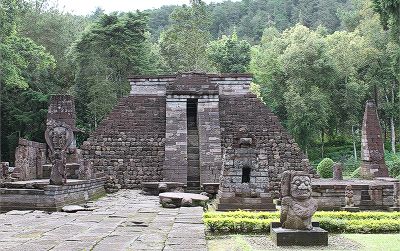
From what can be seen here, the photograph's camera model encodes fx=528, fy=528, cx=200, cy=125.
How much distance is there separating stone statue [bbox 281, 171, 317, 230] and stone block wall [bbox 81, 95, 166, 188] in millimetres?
11134

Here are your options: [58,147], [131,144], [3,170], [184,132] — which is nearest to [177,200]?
[58,147]

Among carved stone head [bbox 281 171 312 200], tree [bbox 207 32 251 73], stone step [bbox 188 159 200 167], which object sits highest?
tree [bbox 207 32 251 73]

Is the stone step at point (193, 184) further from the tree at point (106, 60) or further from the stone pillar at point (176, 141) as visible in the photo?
the tree at point (106, 60)

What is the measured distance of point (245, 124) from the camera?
2030 cm

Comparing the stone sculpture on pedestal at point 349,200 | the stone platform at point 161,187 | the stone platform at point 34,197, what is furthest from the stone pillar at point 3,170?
the stone sculpture on pedestal at point 349,200

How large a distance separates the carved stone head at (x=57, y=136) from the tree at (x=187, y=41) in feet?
93.1

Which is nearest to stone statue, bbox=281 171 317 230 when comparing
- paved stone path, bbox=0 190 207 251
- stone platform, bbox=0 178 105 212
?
paved stone path, bbox=0 190 207 251

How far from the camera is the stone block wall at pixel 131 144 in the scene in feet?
63.6

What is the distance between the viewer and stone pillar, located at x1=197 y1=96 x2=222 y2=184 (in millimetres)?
18688

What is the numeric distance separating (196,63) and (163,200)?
29.1 meters

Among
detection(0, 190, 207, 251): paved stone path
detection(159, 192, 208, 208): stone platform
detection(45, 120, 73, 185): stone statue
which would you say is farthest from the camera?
detection(159, 192, 208, 208): stone platform

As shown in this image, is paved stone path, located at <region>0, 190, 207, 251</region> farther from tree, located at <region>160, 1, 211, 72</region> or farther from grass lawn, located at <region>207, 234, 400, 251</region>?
tree, located at <region>160, 1, 211, 72</region>

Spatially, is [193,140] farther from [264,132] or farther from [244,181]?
[244,181]

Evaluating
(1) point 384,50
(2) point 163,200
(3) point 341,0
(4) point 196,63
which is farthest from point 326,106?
(3) point 341,0
